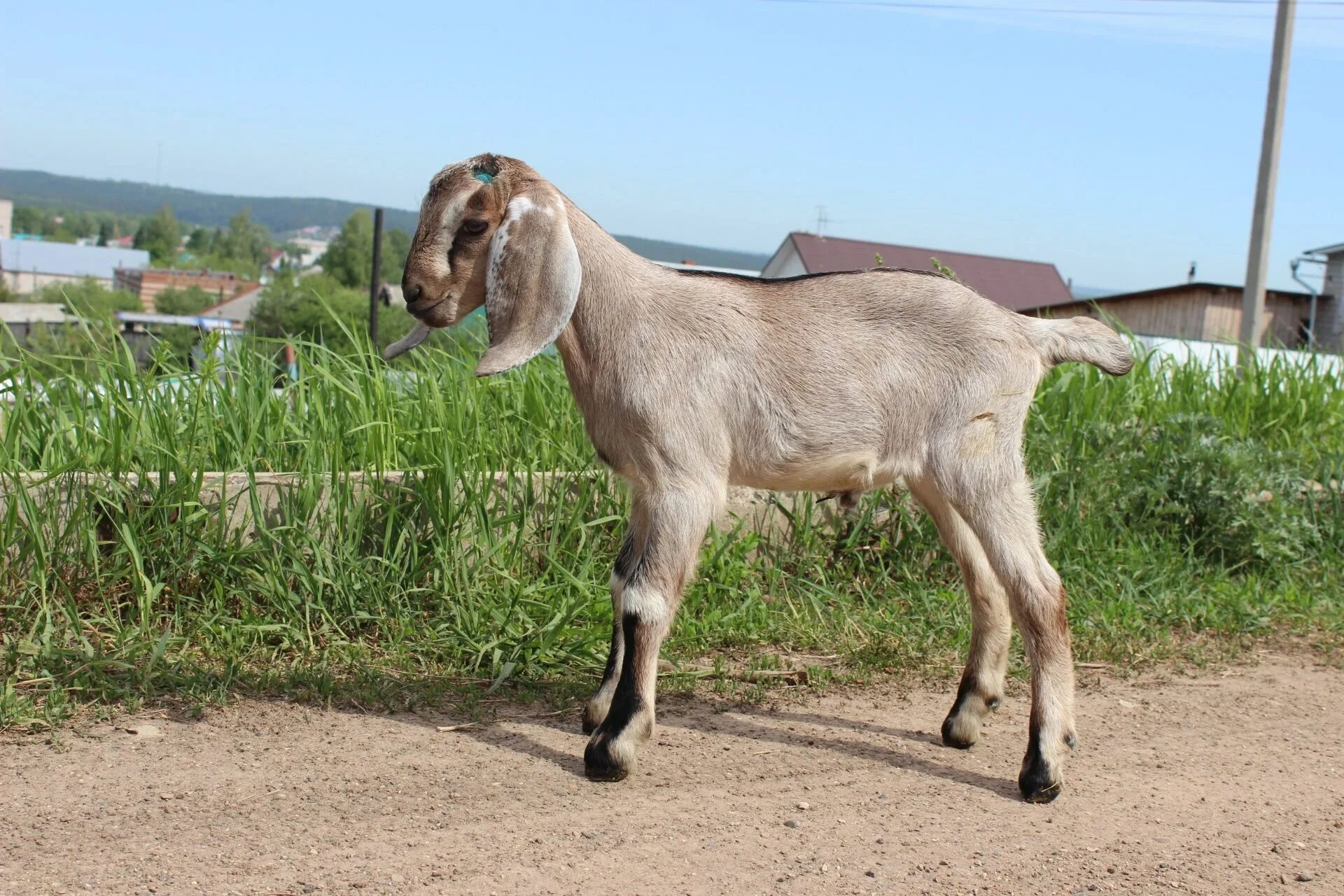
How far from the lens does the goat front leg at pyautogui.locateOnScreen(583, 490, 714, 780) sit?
3.48m

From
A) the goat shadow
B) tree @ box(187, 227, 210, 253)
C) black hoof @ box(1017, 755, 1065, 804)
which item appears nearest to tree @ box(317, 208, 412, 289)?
the goat shadow

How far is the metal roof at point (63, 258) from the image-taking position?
11756 cm

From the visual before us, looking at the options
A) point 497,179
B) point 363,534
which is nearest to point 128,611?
point 363,534

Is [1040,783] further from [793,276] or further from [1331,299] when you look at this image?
[1331,299]

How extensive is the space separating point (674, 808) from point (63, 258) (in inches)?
5539

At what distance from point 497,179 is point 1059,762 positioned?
2444 millimetres

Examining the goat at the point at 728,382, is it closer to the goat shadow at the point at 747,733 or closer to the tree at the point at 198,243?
the goat shadow at the point at 747,733

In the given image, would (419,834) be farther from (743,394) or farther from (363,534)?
(363,534)

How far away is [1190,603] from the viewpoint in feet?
18.4

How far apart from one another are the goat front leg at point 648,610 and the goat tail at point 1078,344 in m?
1.20

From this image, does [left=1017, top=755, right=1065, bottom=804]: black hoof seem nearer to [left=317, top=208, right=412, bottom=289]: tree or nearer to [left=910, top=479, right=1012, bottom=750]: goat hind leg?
[left=910, top=479, right=1012, bottom=750]: goat hind leg

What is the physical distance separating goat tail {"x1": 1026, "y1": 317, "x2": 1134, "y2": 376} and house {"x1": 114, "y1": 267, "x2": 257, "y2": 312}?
3608 inches

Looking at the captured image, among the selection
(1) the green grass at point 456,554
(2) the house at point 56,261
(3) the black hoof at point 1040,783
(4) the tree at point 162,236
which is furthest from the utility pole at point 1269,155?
(4) the tree at point 162,236

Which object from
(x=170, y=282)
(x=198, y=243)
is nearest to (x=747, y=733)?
(x=170, y=282)
